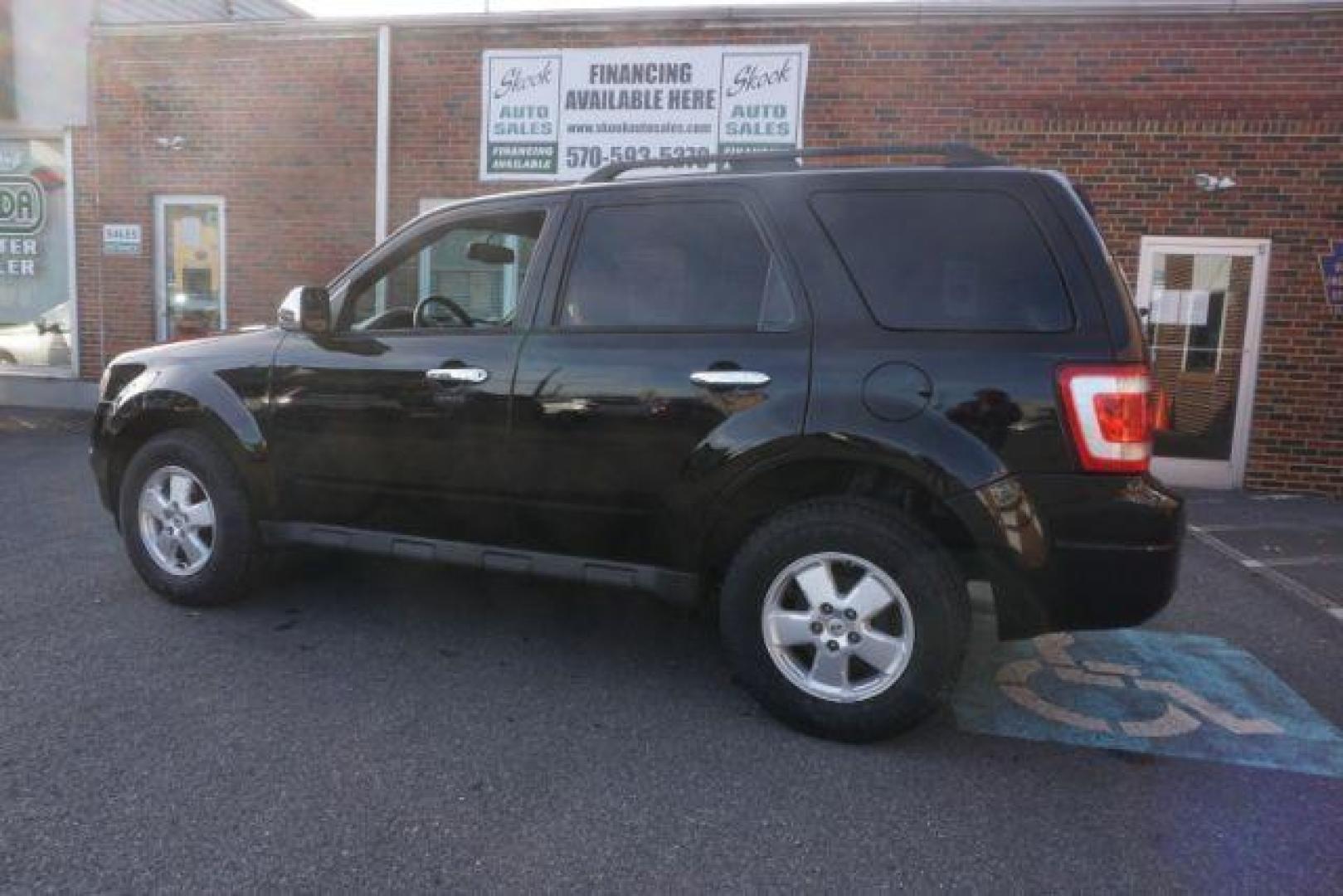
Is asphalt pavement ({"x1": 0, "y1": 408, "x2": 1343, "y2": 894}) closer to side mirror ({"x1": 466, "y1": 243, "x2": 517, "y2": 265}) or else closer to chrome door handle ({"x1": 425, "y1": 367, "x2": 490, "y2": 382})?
chrome door handle ({"x1": 425, "y1": 367, "x2": 490, "y2": 382})

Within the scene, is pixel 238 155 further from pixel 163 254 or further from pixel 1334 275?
pixel 1334 275

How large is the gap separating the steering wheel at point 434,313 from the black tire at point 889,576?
66.0 inches

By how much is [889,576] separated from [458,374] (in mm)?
1777

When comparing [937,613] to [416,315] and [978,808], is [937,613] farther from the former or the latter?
[416,315]

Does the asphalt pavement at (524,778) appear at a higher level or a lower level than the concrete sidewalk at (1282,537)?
lower

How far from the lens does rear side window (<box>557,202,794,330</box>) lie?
10.6 feet

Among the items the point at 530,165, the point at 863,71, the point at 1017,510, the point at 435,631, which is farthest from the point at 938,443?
the point at 530,165

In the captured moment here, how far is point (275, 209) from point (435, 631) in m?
7.43

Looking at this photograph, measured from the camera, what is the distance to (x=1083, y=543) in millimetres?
2826

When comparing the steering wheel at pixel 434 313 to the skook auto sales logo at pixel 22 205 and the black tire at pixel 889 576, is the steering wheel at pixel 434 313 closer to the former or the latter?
the black tire at pixel 889 576

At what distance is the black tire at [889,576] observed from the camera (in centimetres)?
291

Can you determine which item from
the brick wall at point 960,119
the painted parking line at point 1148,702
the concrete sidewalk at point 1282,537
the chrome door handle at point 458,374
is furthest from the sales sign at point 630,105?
the painted parking line at point 1148,702

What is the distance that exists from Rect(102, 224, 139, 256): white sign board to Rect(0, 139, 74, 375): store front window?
74cm

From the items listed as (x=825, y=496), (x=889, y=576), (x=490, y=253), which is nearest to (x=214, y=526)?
(x=490, y=253)
